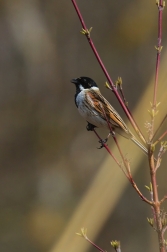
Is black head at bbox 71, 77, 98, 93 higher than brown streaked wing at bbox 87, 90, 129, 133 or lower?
higher

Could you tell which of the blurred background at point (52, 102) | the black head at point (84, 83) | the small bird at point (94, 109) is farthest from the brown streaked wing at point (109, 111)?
the blurred background at point (52, 102)

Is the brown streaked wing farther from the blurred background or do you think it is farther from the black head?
the blurred background

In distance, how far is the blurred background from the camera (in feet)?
25.5

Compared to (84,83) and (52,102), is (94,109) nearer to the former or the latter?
(84,83)

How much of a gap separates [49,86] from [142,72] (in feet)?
4.80

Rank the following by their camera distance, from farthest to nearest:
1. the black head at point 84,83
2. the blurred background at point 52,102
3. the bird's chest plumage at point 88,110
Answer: the blurred background at point 52,102 → the black head at point 84,83 → the bird's chest plumage at point 88,110

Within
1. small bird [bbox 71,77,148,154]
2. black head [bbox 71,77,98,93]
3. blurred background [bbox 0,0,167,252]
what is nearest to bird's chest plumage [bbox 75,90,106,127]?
small bird [bbox 71,77,148,154]

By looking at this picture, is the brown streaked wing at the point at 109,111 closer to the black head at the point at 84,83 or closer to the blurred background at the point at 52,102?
the black head at the point at 84,83

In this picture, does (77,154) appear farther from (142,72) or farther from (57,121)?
(142,72)

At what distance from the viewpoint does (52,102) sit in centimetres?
812

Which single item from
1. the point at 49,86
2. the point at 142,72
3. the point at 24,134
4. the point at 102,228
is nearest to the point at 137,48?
the point at 142,72

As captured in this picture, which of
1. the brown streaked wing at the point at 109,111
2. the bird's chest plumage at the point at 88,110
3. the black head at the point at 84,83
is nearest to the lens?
the brown streaked wing at the point at 109,111

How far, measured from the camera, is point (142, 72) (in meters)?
7.64

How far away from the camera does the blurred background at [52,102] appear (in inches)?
306
